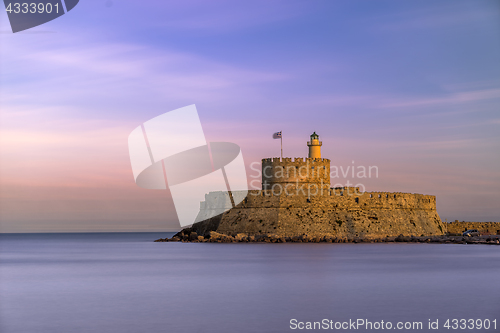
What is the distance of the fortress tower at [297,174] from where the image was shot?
42375mm

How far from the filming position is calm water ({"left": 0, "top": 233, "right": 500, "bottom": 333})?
1298 cm

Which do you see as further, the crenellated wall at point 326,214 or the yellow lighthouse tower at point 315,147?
the yellow lighthouse tower at point 315,147

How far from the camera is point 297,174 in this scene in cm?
4238

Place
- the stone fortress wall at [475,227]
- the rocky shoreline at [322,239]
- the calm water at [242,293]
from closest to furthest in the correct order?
1. the calm water at [242,293]
2. the rocky shoreline at [322,239]
3. the stone fortress wall at [475,227]

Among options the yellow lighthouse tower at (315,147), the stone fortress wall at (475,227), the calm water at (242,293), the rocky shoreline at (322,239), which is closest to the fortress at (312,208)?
the yellow lighthouse tower at (315,147)

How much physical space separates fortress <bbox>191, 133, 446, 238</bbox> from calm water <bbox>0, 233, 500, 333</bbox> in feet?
37.4

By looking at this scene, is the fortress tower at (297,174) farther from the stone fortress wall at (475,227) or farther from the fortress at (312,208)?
the stone fortress wall at (475,227)

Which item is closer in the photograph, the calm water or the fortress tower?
the calm water

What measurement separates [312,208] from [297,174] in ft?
8.84

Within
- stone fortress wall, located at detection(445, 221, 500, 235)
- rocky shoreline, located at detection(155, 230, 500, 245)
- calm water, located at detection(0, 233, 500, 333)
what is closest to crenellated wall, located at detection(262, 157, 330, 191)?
rocky shoreline, located at detection(155, 230, 500, 245)

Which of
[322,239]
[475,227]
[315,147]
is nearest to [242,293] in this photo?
[322,239]

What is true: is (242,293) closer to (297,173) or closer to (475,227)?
(297,173)

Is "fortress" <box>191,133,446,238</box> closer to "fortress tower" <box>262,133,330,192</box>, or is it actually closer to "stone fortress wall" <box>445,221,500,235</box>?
"fortress tower" <box>262,133,330,192</box>

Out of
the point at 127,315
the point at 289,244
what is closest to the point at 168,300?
the point at 127,315
